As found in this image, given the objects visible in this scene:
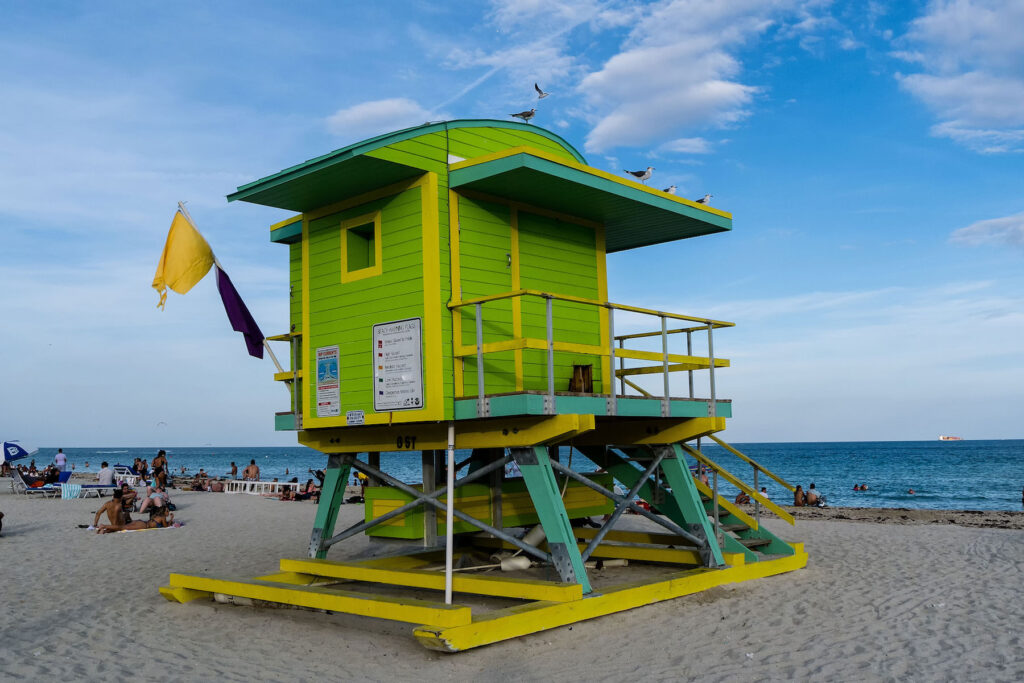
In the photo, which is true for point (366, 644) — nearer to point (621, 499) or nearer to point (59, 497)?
point (621, 499)

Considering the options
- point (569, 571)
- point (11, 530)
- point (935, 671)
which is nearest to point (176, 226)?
point (569, 571)

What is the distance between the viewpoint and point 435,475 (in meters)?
11.8

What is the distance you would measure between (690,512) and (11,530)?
17343mm

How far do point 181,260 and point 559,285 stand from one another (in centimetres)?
501

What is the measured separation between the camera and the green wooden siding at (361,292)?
10.2 m

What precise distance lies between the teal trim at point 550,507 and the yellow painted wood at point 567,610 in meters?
0.32

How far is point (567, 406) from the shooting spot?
9617 millimetres

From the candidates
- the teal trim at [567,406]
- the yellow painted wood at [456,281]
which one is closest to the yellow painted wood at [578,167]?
the yellow painted wood at [456,281]

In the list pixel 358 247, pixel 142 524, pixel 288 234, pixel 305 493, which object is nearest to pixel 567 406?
pixel 358 247

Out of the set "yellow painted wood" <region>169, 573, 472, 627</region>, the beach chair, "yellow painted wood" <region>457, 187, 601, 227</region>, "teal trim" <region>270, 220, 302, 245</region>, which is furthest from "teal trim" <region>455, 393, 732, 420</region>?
the beach chair

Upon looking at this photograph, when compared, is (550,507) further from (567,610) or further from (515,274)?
(515,274)

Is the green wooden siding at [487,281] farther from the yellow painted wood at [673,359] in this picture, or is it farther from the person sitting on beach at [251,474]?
the person sitting on beach at [251,474]

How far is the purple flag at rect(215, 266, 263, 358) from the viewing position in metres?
11.5

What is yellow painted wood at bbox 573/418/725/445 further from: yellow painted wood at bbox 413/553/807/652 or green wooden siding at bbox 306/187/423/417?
green wooden siding at bbox 306/187/423/417
